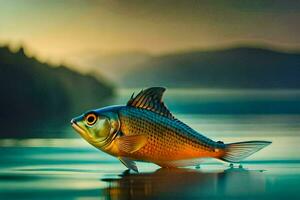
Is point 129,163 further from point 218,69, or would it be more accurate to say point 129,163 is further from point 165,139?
point 218,69

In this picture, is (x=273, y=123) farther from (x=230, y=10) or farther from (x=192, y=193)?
(x=192, y=193)

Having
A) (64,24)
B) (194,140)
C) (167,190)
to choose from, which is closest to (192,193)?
(167,190)

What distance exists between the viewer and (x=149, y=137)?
8.04 feet

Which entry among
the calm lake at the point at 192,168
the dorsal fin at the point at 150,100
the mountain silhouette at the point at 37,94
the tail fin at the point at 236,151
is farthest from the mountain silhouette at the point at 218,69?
the tail fin at the point at 236,151

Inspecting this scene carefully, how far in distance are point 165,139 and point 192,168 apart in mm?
158

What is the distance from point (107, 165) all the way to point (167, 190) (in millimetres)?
518

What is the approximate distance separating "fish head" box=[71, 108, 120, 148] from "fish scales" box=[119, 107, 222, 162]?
73 mm

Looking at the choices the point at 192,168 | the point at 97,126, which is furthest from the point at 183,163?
the point at 97,126

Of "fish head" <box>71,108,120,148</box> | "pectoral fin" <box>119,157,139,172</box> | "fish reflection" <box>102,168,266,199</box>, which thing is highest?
"fish head" <box>71,108,120,148</box>

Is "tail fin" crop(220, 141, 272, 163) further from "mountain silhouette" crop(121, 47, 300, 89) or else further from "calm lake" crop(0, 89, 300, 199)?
"mountain silhouette" crop(121, 47, 300, 89)

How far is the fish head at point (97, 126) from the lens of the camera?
2.34 metres

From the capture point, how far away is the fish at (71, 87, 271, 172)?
2359 mm

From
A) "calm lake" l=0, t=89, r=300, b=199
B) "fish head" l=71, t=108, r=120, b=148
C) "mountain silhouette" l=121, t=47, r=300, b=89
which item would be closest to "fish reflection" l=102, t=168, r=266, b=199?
"calm lake" l=0, t=89, r=300, b=199

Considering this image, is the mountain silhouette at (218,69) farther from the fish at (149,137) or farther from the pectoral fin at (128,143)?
the pectoral fin at (128,143)
